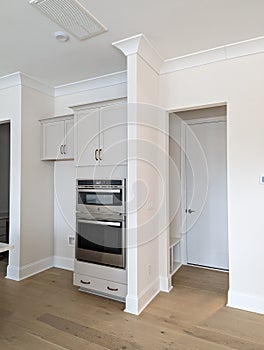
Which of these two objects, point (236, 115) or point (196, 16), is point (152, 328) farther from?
point (196, 16)

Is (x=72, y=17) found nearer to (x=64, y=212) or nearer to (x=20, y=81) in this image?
(x=20, y=81)

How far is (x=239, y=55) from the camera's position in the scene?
2.83 meters

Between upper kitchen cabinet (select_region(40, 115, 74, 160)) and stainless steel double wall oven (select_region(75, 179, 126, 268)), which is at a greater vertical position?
upper kitchen cabinet (select_region(40, 115, 74, 160))

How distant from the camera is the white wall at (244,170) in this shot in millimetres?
2746

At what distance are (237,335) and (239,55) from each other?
2734 mm

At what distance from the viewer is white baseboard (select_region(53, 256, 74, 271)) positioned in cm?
404

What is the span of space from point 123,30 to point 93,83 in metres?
1.40

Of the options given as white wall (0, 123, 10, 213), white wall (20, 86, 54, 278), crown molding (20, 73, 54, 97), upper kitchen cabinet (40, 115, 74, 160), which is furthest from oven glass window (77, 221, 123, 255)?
white wall (0, 123, 10, 213)

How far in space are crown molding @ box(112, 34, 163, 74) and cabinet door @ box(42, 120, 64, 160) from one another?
1471 millimetres

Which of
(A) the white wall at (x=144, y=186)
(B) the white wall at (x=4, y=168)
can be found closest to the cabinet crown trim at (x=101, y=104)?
(A) the white wall at (x=144, y=186)

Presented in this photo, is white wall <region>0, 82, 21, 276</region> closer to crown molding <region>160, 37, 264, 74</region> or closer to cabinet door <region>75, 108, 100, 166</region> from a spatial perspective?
cabinet door <region>75, 108, 100, 166</region>

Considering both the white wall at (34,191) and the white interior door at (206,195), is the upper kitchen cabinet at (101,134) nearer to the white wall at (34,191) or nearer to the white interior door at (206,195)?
the white wall at (34,191)

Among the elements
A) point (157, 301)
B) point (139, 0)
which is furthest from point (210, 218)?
point (139, 0)

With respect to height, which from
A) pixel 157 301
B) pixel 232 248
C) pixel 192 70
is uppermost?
pixel 192 70
